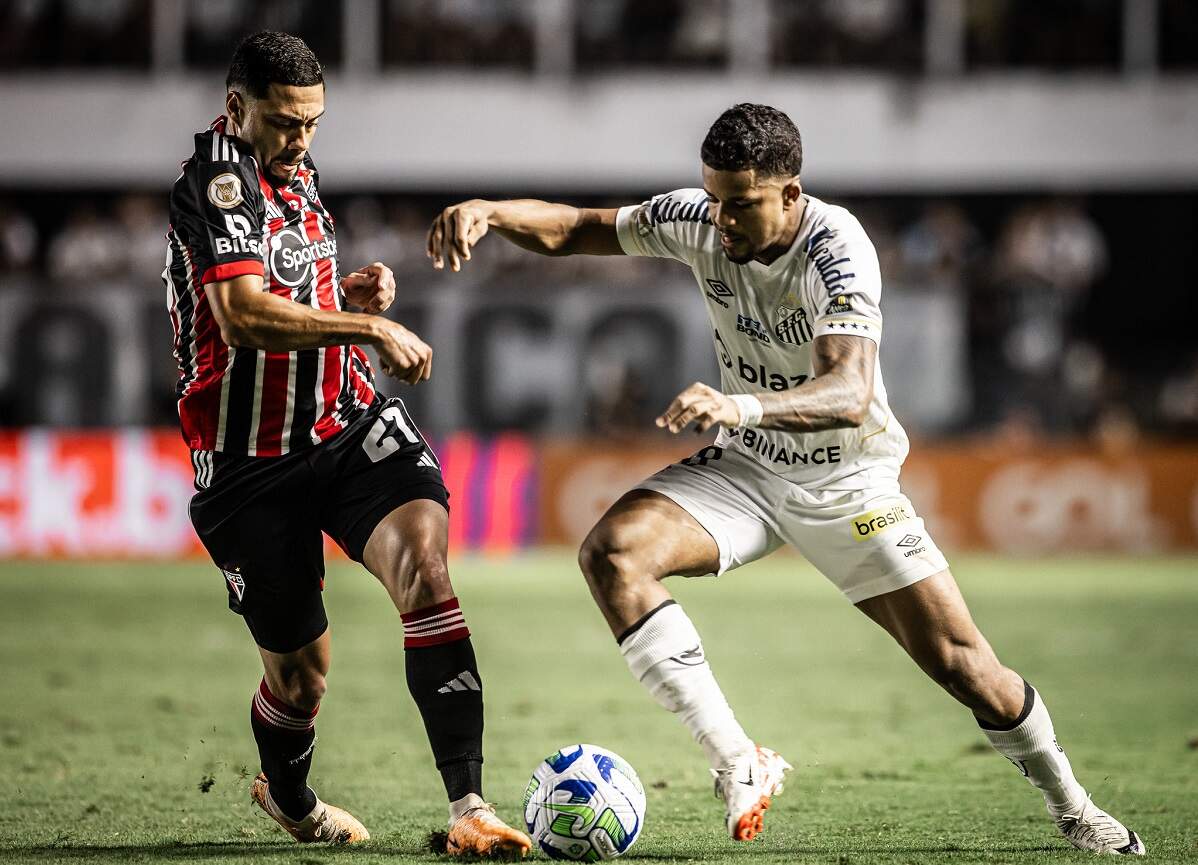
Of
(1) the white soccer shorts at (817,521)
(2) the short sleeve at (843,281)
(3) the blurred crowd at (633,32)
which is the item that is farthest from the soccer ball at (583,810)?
(3) the blurred crowd at (633,32)

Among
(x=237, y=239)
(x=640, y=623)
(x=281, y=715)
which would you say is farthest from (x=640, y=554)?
(x=237, y=239)

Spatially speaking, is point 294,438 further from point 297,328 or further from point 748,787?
point 748,787

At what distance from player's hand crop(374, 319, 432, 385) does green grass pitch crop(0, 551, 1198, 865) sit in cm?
159

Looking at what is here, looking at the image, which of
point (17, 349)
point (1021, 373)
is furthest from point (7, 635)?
point (1021, 373)

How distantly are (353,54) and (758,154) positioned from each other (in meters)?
19.8

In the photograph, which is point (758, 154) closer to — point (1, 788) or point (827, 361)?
point (827, 361)

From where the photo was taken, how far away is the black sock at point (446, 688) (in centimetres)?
525

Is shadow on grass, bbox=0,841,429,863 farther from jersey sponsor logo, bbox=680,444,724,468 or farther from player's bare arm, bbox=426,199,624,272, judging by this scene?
player's bare arm, bbox=426,199,624,272

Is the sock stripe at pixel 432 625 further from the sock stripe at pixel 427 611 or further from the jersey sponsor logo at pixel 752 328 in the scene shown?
the jersey sponsor logo at pixel 752 328

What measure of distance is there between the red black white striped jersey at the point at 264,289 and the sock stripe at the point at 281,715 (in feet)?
2.96

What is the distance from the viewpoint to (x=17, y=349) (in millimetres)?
18906

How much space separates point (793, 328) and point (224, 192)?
1.92 meters

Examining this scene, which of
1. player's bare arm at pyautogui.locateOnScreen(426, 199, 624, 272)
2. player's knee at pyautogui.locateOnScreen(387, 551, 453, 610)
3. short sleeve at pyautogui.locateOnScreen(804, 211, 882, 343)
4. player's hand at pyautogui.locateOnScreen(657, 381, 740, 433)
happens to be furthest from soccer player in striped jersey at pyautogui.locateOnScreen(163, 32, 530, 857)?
short sleeve at pyautogui.locateOnScreen(804, 211, 882, 343)

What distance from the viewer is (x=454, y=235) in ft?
18.4
